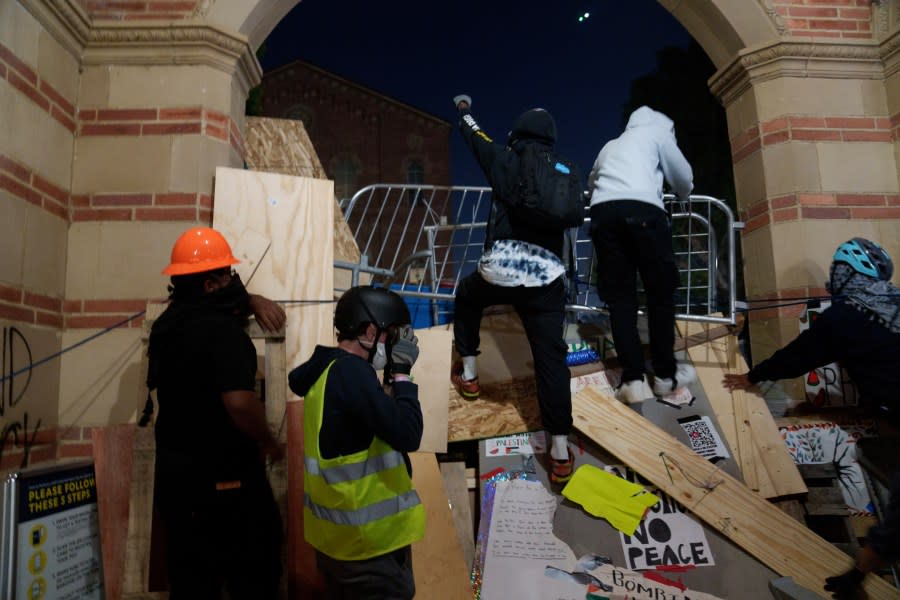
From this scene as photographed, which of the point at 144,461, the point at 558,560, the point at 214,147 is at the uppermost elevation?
the point at 214,147

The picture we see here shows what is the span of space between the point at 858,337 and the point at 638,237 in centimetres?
152

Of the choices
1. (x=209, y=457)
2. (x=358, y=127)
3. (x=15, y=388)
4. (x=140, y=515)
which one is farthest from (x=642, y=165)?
(x=358, y=127)

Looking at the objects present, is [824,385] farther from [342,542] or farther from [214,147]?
[214,147]

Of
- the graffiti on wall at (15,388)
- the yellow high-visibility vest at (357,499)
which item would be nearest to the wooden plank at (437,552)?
the yellow high-visibility vest at (357,499)

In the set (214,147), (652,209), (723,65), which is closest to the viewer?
(652,209)

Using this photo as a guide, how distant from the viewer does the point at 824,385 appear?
4578mm

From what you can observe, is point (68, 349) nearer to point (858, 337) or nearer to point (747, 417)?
point (747, 417)

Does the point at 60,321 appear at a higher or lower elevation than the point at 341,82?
lower

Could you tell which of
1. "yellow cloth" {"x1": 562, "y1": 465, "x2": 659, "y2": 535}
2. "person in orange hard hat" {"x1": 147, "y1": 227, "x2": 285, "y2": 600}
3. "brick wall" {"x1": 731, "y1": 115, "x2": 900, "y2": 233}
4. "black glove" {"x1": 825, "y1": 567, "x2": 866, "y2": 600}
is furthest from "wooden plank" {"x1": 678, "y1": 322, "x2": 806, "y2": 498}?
"person in orange hard hat" {"x1": 147, "y1": 227, "x2": 285, "y2": 600}

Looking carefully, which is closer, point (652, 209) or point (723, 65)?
point (652, 209)

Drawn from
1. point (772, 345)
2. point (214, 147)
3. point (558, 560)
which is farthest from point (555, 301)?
point (214, 147)

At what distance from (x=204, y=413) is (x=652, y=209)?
3024mm

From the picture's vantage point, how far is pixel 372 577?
2268 mm

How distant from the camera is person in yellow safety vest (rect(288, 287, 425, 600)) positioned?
2.26 m
